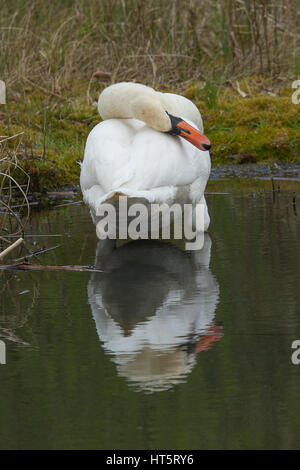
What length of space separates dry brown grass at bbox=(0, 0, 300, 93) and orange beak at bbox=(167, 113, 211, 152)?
4.99 m

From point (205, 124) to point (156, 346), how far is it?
6537mm

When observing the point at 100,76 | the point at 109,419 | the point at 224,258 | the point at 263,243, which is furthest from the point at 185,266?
the point at 100,76

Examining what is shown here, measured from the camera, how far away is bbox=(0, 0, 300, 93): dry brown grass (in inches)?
443

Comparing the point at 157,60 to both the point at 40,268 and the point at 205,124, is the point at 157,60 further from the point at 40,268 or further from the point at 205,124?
the point at 40,268

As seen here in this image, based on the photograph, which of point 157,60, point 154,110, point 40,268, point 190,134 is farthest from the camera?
point 157,60

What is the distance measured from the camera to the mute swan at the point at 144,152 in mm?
5500

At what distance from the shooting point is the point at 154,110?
6.19 metres

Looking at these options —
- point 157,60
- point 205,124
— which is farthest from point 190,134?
point 157,60

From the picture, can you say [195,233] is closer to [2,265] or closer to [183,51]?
[2,265]

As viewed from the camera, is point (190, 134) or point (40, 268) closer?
point (40, 268)

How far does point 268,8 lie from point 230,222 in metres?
6.00

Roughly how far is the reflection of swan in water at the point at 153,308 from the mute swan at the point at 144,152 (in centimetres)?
37

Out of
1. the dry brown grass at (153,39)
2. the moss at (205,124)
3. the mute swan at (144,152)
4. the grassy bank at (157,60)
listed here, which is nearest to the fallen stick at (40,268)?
the mute swan at (144,152)

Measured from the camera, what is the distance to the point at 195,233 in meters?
6.52
